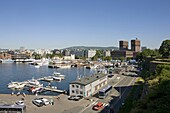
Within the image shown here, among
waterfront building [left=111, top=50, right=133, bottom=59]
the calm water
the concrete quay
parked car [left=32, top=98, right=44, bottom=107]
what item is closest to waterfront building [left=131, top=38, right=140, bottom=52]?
waterfront building [left=111, top=50, right=133, bottom=59]

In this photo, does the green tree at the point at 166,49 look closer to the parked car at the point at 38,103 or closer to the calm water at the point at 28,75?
the calm water at the point at 28,75

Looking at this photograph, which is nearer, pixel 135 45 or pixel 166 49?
pixel 166 49

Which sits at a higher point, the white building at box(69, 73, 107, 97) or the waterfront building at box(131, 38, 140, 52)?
the waterfront building at box(131, 38, 140, 52)

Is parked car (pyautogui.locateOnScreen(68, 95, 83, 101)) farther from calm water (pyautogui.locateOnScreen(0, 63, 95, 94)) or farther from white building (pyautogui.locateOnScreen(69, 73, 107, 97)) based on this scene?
calm water (pyautogui.locateOnScreen(0, 63, 95, 94))

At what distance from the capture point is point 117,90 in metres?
28.8

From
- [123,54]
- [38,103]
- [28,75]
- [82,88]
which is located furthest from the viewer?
[123,54]

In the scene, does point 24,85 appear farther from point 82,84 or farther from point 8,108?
point 8,108

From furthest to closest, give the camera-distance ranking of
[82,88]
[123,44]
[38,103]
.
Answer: [123,44], [82,88], [38,103]

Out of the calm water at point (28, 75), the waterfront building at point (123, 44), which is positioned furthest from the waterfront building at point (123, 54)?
the calm water at point (28, 75)

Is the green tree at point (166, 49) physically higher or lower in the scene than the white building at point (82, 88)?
higher

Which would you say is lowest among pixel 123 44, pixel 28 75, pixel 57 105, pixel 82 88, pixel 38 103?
pixel 28 75

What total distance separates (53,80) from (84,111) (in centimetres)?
2440

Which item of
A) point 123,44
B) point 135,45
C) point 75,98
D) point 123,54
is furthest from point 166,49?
point 123,44

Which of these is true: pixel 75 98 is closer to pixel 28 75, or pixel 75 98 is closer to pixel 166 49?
pixel 166 49
